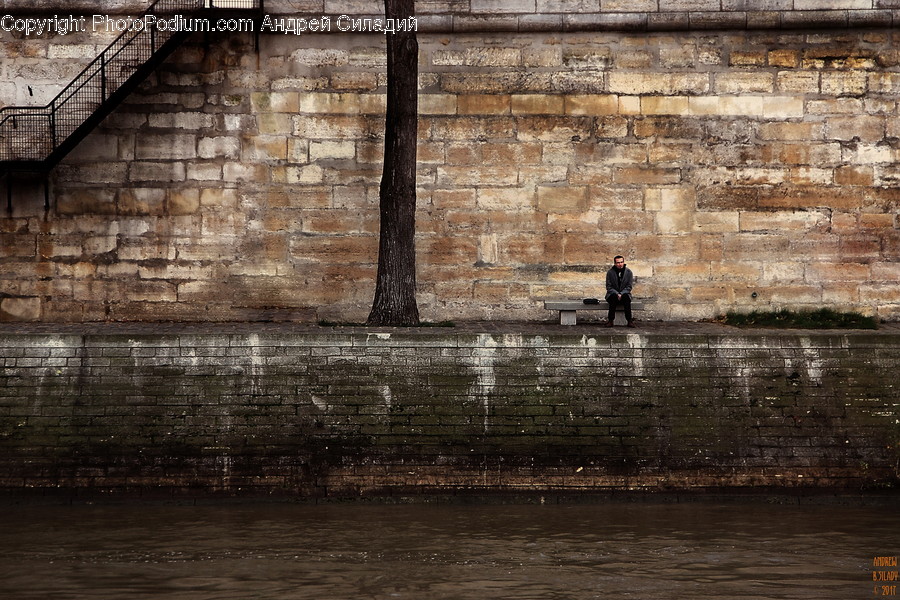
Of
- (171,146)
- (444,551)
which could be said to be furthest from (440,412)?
(171,146)

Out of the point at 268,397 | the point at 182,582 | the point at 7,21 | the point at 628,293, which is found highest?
the point at 7,21

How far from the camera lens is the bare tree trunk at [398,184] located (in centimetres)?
1555

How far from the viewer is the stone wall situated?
17094 mm

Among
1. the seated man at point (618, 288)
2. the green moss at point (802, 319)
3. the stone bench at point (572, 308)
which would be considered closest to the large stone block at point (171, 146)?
the stone bench at point (572, 308)

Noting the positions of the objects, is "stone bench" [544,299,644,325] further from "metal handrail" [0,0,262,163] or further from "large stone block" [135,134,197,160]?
"metal handrail" [0,0,262,163]

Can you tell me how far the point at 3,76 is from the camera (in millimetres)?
17125

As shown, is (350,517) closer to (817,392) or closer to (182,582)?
(182,582)

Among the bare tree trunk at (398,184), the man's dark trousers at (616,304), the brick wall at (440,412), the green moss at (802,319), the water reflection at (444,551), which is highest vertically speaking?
the bare tree trunk at (398,184)

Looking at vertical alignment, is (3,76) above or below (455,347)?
above

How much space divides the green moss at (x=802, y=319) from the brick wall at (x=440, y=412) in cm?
274

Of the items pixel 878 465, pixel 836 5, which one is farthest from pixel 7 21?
pixel 878 465

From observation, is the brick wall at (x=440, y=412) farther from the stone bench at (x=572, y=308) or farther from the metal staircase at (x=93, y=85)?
the metal staircase at (x=93, y=85)

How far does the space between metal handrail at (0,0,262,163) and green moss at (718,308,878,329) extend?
25.4 feet

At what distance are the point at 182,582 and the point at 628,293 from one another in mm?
7751
